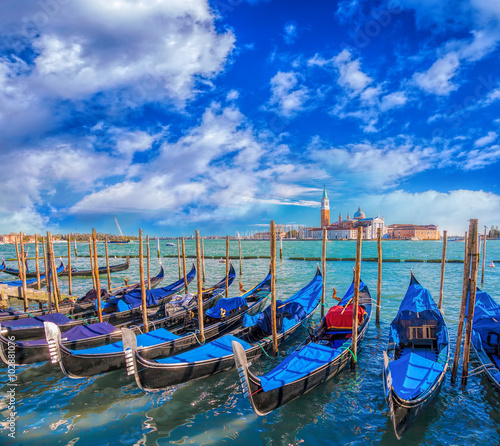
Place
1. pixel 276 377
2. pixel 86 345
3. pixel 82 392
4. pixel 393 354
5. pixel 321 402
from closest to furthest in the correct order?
pixel 276 377 → pixel 321 402 → pixel 82 392 → pixel 393 354 → pixel 86 345

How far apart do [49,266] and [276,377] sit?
27.9 ft

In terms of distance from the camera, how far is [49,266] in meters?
9.79

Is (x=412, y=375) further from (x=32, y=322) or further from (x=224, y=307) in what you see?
(x=32, y=322)

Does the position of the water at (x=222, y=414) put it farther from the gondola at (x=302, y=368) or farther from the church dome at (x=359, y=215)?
the church dome at (x=359, y=215)

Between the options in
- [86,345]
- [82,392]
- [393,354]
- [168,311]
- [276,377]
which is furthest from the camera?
[168,311]

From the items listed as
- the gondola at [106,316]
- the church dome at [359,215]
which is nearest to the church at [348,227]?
the church dome at [359,215]

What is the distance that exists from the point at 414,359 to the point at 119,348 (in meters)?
5.52

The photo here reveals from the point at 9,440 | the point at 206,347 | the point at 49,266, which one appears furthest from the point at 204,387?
the point at 49,266

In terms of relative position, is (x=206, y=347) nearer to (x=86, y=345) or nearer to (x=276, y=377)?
(x=276, y=377)

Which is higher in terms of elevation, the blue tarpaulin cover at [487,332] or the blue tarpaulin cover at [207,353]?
the blue tarpaulin cover at [487,332]

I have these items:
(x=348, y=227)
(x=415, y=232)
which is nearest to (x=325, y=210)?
(x=348, y=227)

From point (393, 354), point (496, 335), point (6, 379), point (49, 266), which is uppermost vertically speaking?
point (49, 266)

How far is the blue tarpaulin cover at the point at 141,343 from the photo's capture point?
234 inches

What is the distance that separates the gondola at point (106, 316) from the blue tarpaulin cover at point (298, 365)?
632 cm
